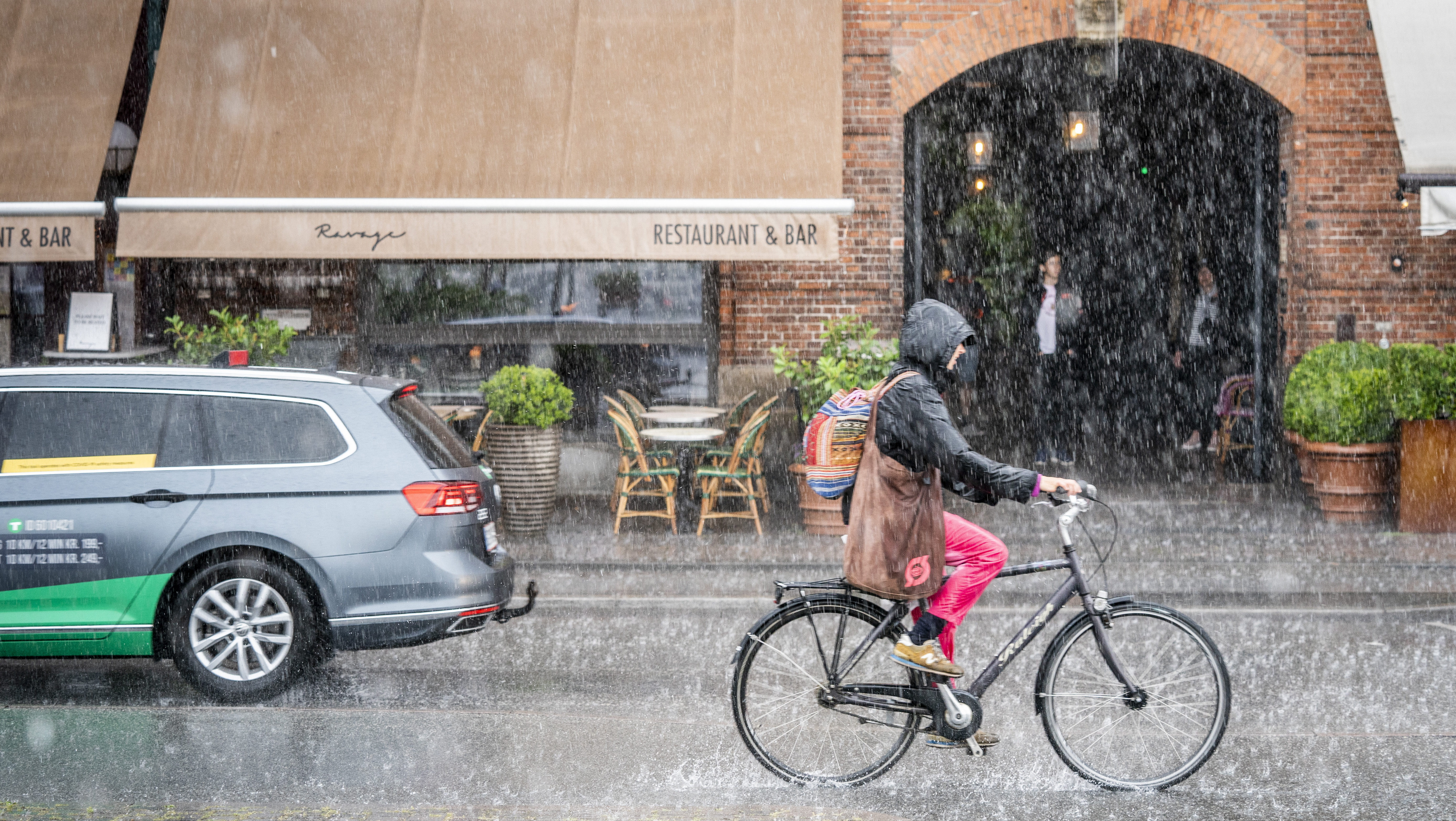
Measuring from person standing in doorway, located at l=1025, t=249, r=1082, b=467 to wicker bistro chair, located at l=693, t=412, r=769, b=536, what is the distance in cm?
399

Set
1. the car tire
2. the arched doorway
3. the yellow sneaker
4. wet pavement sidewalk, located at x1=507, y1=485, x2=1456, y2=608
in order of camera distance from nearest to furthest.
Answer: the yellow sneaker < the car tire < wet pavement sidewalk, located at x1=507, y1=485, x2=1456, y2=608 < the arched doorway

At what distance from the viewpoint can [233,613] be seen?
19.5ft

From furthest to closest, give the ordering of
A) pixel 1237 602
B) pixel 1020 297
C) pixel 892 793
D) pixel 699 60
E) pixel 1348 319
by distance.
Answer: pixel 1020 297
pixel 1348 319
pixel 699 60
pixel 1237 602
pixel 892 793

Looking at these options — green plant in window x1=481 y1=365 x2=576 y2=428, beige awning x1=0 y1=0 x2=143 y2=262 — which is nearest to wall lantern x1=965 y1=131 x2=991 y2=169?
green plant in window x1=481 y1=365 x2=576 y2=428

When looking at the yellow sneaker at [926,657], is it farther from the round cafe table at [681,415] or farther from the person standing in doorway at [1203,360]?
the person standing in doorway at [1203,360]

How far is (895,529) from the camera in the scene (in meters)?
4.56

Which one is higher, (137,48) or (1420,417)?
(137,48)

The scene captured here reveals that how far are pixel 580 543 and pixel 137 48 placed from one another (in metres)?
6.89

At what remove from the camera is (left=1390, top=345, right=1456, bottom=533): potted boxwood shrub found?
33.9 ft

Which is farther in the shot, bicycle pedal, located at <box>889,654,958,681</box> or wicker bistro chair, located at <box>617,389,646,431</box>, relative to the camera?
wicker bistro chair, located at <box>617,389,646,431</box>

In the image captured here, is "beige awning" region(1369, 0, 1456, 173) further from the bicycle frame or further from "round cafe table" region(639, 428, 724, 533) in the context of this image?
the bicycle frame

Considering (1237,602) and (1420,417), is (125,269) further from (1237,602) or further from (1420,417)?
(1420,417)

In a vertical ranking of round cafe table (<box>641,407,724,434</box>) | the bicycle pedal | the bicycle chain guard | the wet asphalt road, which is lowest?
the wet asphalt road

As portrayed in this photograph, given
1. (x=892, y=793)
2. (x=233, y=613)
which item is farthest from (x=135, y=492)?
(x=892, y=793)
